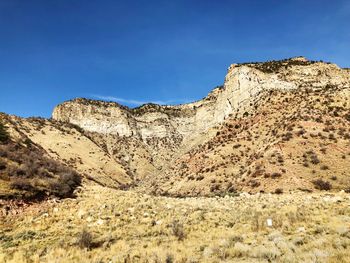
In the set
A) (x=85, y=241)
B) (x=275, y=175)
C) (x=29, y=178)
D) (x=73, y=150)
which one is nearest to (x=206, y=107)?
(x=73, y=150)

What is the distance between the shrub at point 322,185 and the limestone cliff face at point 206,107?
1210 inches

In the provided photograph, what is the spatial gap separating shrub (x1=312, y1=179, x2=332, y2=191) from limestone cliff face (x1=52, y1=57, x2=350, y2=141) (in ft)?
101

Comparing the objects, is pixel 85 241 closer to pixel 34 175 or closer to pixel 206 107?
pixel 34 175

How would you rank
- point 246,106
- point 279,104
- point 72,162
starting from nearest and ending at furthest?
point 279,104, point 246,106, point 72,162

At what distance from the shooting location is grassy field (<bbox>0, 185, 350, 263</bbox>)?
1223cm

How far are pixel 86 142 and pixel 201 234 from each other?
7724 centimetres

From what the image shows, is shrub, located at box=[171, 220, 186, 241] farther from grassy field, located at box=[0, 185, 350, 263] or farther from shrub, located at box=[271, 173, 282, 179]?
shrub, located at box=[271, 173, 282, 179]

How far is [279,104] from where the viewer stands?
5750 cm

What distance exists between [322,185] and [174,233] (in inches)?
813

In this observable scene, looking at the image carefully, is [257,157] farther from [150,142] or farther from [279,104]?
[150,142]

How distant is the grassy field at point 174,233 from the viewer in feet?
40.1

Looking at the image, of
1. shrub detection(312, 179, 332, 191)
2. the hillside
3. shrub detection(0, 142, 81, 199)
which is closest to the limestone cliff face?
the hillside

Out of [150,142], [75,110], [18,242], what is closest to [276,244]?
[18,242]

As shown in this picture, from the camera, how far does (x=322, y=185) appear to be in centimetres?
3222
